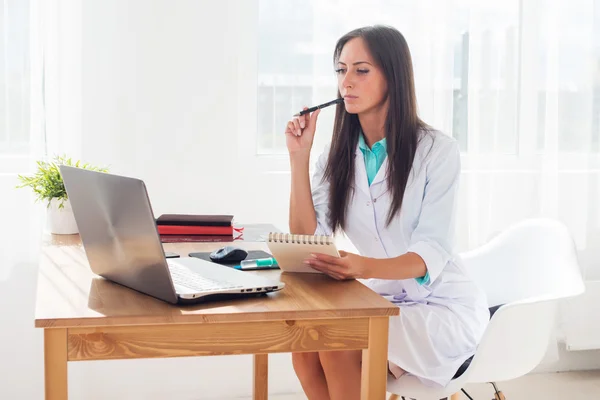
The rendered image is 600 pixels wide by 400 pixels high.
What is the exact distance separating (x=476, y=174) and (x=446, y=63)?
45 centimetres

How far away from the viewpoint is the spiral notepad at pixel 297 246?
1.60 metres

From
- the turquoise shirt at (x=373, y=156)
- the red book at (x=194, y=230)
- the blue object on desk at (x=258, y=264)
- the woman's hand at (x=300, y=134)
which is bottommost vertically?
the blue object on desk at (x=258, y=264)

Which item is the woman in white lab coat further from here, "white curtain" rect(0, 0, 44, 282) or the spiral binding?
"white curtain" rect(0, 0, 44, 282)

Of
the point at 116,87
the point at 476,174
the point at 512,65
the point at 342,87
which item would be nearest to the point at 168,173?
the point at 116,87

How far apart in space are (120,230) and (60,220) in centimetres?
85

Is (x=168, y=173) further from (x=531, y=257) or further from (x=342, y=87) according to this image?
(x=531, y=257)

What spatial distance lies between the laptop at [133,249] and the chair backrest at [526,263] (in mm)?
1035

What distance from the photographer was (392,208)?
1.99 meters

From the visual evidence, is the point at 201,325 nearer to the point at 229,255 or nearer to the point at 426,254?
the point at 229,255

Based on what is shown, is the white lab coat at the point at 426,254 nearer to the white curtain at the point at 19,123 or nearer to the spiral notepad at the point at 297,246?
the spiral notepad at the point at 297,246

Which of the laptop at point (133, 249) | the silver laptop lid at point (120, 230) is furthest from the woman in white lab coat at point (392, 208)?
the silver laptop lid at point (120, 230)

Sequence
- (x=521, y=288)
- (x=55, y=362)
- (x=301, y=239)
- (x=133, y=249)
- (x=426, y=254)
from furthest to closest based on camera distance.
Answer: (x=521, y=288) → (x=426, y=254) → (x=301, y=239) → (x=133, y=249) → (x=55, y=362)

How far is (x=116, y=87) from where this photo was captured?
2.78 m

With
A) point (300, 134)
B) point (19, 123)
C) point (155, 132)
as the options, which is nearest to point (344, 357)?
point (300, 134)
